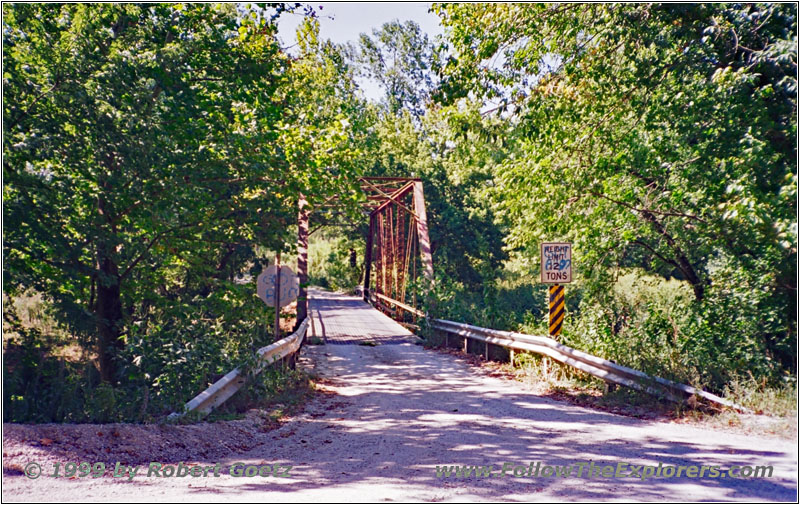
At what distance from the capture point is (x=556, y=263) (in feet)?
36.6

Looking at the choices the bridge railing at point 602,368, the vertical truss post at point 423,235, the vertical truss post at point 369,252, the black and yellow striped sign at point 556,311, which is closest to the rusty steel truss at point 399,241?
the vertical truss post at point 423,235

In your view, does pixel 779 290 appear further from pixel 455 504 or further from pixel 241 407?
pixel 241 407

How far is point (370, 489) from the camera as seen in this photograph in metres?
4.54

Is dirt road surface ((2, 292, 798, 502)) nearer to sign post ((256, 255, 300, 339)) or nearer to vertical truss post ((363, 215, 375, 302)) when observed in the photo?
sign post ((256, 255, 300, 339))

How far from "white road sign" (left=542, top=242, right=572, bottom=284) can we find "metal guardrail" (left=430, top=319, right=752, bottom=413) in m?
1.17

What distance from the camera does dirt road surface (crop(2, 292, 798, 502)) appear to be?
14.4 feet

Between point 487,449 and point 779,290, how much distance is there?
5352 mm

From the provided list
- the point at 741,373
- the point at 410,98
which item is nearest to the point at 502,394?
the point at 741,373

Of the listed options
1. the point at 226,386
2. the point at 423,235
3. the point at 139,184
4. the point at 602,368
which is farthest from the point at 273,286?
the point at 423,235

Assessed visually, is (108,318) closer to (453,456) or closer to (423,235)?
(453,456)

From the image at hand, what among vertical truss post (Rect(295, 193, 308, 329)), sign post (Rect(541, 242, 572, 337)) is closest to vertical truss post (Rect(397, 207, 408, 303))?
vertical truss post (Rect(295, 193, 308, 329))

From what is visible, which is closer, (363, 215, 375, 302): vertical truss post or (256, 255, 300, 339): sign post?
(256, 255, 300, 339): sign post

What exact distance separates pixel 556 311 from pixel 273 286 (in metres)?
5.39

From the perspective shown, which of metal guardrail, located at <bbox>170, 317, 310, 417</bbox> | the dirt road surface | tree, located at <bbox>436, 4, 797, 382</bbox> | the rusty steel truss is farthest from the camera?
the rusty steel truss
